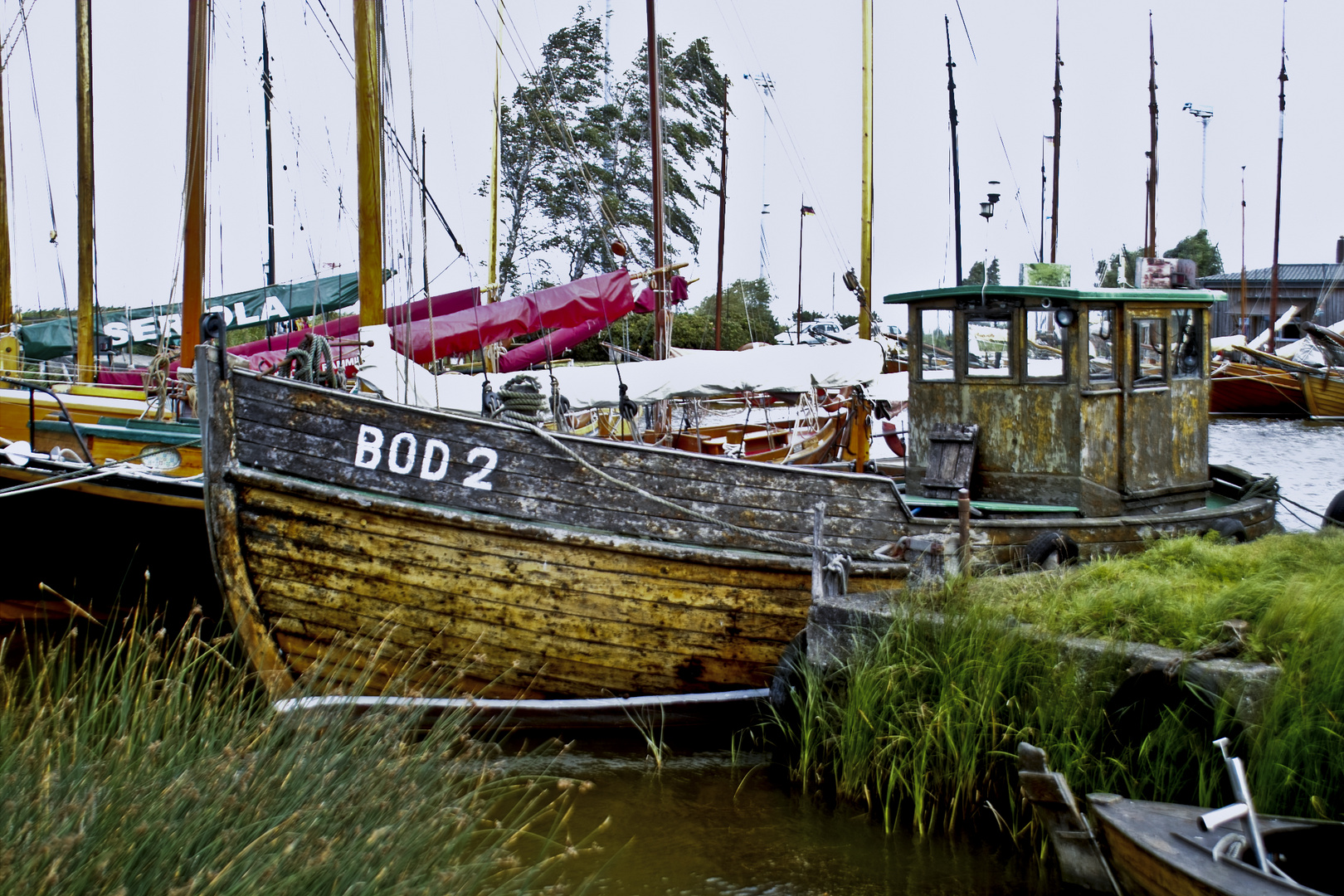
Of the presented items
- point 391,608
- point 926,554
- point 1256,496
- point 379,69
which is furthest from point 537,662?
point 1256,496

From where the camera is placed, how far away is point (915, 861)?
5031 millimetres

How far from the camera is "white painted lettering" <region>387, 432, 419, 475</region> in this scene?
625 centimetres

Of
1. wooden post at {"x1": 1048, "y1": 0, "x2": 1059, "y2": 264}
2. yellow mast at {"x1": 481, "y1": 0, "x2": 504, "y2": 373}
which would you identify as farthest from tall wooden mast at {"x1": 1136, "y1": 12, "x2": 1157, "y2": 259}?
yellow mast at {"x1": 481, "y1": 0, "x2": 504, "y2": 373}

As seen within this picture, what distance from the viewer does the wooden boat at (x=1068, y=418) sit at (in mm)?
7621

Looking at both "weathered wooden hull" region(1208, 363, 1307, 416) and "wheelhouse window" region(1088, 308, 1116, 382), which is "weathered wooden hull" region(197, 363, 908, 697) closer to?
"wheelhouse window" region(1088, 308, 1116, 382)

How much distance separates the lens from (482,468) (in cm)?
633

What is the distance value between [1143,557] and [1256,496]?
116 inches

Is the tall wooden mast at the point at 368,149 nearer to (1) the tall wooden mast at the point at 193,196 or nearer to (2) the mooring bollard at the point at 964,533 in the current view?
(1) the tall wooden mast at the point at 193,196

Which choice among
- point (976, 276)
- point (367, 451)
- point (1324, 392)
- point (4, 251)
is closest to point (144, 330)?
point (4, 251)

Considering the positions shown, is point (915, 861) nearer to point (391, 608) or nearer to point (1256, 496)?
point (391, 608)

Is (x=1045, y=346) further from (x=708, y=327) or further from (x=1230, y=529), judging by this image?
(x=708, y=327)

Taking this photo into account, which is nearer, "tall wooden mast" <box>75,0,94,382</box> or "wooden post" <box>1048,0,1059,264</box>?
"tall wooden mast" <box>75,0,94,382</box>

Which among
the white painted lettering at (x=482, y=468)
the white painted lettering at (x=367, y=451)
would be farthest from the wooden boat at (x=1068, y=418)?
the white painted lettering at (x=367, y=451)

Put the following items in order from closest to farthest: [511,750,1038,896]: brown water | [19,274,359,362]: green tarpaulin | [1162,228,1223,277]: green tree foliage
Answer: [511,750,1038,896]: brown water → [19,274,359,362]: green tarpaulin → [1162,228,1223,277]: green tree foliage
